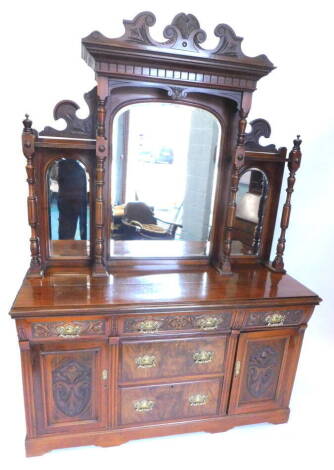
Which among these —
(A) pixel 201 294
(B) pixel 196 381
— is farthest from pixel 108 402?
(A) pixel 201 294

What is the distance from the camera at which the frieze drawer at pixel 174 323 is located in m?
1.41

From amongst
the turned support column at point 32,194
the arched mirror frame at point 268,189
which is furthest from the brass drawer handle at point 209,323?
the turned support column at point 32,194

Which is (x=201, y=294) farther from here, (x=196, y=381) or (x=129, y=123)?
(x=129, y=123)

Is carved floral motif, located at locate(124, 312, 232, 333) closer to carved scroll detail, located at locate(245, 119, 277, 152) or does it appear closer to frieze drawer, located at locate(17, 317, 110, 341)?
frieze drawer, located at locate(17, 317, 110, 341)

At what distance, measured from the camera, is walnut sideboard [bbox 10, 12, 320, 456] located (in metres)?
1.39

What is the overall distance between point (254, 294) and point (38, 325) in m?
0.91

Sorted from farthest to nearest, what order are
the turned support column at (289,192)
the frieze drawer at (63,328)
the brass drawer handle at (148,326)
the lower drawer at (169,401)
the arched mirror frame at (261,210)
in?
the arched mirror frame at (261,210), the turned support column at (289,192), the lower drawer at (169,401), the brass drawer handle at (148,326), the frieze drawer at (63,328)

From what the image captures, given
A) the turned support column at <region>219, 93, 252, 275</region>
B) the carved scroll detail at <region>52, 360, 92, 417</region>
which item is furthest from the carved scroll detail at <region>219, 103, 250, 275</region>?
the carved scroll detail at <region>52, 360, 92, 417</region>

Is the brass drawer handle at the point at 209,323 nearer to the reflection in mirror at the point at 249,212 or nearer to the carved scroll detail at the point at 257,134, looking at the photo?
the reflection in mirror at the point at 249,212

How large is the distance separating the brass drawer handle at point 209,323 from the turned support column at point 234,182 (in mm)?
A: 289

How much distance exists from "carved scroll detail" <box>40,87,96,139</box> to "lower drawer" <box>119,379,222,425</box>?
1.14 m

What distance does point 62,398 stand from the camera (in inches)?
57.6

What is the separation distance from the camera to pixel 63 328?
1356 millimetres

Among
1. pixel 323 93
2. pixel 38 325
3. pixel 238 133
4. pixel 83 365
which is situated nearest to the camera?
pixel 38 325
